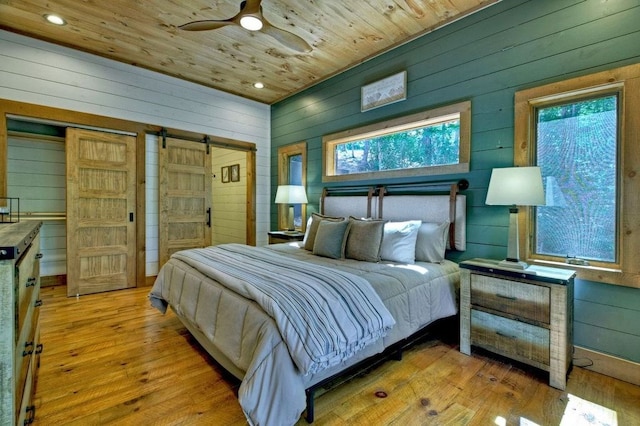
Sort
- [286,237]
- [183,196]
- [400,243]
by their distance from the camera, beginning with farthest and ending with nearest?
[183,196] < [286,237] < [400,243]

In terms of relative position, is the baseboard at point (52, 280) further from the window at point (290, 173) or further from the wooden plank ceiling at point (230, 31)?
the window at point (290, 173)

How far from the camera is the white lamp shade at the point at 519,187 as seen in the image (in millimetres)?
2189

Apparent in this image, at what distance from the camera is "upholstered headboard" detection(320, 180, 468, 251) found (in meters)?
2.96

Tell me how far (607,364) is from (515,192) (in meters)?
1.39

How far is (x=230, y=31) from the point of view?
3.29 metres

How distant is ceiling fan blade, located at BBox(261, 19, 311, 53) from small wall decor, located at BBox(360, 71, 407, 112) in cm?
118

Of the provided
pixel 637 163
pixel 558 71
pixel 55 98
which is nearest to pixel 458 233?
pixel 637 163

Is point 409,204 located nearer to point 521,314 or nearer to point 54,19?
point 521,314

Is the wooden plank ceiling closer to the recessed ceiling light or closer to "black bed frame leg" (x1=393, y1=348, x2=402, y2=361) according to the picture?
the recessed ceiling light

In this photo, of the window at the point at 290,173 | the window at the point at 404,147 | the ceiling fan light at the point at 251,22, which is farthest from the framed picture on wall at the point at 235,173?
the ceiling fan light at the point at 251,22

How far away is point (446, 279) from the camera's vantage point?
261 cm

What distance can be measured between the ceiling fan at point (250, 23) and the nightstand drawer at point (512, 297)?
2.57 metres

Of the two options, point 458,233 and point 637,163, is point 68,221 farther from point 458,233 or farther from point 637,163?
point 637,163

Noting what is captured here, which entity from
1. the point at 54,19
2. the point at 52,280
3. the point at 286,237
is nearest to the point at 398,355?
the point at 286,237
